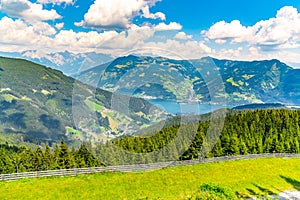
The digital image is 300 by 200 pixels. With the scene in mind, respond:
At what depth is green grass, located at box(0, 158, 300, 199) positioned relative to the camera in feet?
101

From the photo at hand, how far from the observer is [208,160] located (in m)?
48.8

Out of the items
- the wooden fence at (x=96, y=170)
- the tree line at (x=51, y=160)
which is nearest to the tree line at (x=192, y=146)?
the tree line at (x=51, y=160)

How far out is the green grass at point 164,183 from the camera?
101 feet

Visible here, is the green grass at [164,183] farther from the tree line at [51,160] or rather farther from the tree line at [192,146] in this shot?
the tree line at [51,160]

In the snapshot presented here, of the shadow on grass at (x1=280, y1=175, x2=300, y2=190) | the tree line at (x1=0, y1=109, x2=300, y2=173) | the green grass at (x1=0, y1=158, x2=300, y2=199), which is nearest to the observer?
the green grass at (x1=0, y1=158, x2=300, y2=199)

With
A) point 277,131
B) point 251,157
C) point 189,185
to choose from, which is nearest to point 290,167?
point 251,157

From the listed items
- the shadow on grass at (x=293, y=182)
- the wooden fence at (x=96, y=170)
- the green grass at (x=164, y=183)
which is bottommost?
the shadow on grass at (x=293, y=182)

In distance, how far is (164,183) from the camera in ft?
117

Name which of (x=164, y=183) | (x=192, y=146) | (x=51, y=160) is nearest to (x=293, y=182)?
(x=164, y=183)

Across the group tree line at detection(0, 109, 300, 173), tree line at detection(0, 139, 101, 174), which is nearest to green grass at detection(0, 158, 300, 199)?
tree line at detection(0, 109, 300, 173)

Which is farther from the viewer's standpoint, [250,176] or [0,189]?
[250,176]

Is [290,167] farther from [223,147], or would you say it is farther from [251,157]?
[223,147]

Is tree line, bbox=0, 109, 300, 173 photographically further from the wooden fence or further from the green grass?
the green grass

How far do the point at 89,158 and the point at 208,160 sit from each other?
94.2 feet
